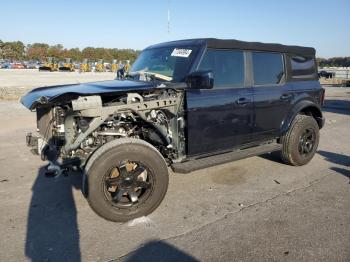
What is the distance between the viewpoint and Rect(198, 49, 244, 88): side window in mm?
4520

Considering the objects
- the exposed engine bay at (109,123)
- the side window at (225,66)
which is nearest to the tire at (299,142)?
the side window at (225,66)

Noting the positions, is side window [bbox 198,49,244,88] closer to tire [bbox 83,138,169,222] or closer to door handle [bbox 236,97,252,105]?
door handle [bbox 236,97,252,105]

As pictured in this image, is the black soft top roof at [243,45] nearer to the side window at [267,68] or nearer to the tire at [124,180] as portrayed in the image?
the side window at [267,68]

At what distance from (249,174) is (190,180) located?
1.00 metres

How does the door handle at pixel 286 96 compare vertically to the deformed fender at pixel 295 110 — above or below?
above

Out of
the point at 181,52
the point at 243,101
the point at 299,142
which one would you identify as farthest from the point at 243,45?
the point at 299,142

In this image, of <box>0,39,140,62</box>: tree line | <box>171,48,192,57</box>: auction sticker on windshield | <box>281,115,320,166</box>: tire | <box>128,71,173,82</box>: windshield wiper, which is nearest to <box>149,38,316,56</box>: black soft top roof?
<box>171,48,192,57</box>: auction sticker on windshield

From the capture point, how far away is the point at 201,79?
13.1ft

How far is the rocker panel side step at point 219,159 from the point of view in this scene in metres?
4.21

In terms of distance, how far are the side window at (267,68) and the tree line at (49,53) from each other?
10538cm

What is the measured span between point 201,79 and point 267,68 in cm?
171

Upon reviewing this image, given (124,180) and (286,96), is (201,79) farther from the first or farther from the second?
(286,96)

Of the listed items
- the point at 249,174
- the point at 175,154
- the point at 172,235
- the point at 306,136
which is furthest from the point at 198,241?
the point at 306,136

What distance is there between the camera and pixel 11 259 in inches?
Result: 120
